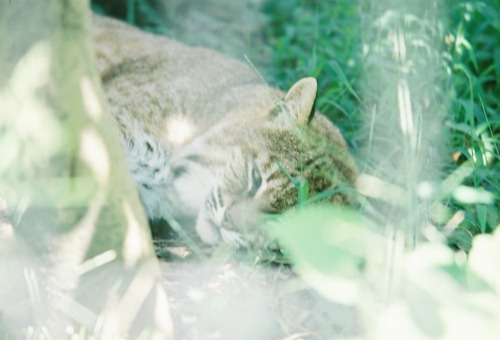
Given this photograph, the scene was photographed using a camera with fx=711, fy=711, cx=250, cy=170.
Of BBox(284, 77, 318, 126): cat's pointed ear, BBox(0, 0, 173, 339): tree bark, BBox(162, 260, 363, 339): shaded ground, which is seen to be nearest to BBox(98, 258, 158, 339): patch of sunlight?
BBox(0, 0, 173, 339): tree bark

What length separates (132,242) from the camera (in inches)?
97.0

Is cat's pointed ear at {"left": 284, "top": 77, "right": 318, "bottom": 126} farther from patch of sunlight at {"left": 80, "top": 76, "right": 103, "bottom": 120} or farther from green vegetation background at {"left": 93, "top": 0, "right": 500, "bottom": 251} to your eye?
patch of sunlight at {"left": 80, "top": 76, "right": 103, "bottom": 120}

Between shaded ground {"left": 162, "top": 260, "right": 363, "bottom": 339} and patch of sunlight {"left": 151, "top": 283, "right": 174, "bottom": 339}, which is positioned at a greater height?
patch of sunlight {"left": 151, "top": 283, "right": 174, "bottom": 339}

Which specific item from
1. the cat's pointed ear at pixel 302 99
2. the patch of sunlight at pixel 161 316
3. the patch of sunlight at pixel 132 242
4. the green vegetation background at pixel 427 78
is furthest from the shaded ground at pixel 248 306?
the cat's pointed ear at pixel 302 99

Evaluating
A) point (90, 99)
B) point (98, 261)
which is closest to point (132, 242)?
point (98, 261)

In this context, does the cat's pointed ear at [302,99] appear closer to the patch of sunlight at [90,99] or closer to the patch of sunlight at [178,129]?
the patch of sunlight at [178,129]

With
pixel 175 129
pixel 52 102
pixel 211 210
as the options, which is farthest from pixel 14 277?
pixel 175 129

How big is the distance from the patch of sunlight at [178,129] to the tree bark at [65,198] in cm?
130

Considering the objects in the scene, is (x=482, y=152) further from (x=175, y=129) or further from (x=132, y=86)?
(x=132, y=86)

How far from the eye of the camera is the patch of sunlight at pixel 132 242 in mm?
2453

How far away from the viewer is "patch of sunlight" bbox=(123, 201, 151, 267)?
245 centimetres

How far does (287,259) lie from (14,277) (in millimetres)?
1130

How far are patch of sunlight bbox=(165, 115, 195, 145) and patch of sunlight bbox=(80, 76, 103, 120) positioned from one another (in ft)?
4.78

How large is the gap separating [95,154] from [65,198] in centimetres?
17
